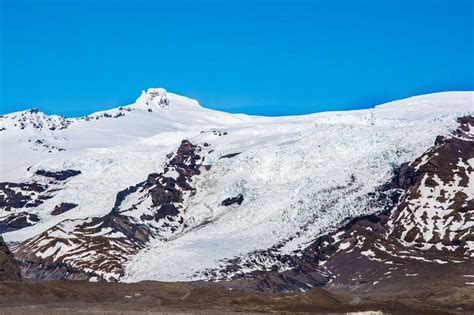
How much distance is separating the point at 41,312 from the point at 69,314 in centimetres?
1018

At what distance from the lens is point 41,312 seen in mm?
197750

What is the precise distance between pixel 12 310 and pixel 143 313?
24014mm

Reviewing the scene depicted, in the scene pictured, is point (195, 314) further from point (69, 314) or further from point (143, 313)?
point (69, 314)

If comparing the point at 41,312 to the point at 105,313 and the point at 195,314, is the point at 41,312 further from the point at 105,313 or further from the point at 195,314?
the point at 195,314

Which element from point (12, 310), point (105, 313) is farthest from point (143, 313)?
point (12, 310)

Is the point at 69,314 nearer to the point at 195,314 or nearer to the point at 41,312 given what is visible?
the point at 41,312

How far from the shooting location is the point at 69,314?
189750 mm

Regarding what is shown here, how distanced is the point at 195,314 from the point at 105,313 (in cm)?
1620

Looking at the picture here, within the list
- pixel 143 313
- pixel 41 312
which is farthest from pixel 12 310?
pixel 143 313

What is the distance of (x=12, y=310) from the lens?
19912 cm

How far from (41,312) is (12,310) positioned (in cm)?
567

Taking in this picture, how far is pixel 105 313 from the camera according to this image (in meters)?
198

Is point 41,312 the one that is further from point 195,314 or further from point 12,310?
point 195,314

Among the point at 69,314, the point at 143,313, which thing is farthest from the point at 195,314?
the point at 69,314
